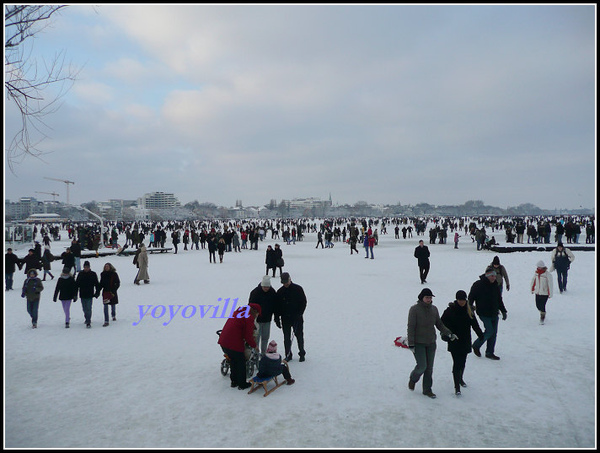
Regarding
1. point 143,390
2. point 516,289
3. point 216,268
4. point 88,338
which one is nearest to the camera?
point 143,390

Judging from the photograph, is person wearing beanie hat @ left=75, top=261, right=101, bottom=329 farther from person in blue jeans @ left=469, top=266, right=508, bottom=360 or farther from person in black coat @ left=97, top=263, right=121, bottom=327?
person in blue jeans @ left=469, top=266, right=508, bottom=360

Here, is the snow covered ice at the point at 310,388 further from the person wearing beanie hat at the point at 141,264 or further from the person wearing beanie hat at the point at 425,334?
the person wearing beanie hat at the point at 141,264

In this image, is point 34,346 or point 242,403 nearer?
point 242,403

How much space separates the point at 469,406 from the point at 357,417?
149 centimetres

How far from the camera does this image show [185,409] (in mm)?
4695

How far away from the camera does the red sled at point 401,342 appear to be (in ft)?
22.4

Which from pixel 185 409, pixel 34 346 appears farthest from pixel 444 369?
pixel 34 346

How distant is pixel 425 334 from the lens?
4.95 meters

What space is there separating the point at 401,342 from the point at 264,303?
2.78m

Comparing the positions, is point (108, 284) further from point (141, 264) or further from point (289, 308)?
point (141, 264)

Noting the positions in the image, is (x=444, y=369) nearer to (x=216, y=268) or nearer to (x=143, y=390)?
(x=143, y=390)

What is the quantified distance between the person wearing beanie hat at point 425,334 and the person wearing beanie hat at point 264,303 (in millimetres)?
2312

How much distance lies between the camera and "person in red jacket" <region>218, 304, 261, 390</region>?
17.1ft

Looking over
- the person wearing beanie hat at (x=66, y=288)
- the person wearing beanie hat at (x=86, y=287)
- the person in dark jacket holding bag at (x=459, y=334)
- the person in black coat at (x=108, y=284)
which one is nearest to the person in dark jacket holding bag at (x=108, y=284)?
the person in black coat at (x=108, y=284)
